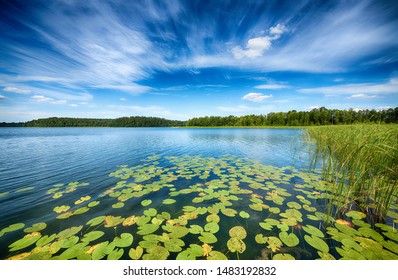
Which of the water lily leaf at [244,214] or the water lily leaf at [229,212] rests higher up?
the water lily leaf at [244,214]

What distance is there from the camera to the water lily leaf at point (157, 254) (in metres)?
2.45

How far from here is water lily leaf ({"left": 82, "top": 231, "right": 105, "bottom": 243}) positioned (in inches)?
110

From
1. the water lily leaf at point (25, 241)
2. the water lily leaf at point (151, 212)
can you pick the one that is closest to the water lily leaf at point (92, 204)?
the water lily leaf at point (25, 241)

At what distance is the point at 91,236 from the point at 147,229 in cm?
100

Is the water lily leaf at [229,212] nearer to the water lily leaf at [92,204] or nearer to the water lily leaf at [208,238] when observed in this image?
the water lily leaf at [208,238]

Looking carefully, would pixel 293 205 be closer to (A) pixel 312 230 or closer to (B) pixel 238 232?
(A) pixel 312 230

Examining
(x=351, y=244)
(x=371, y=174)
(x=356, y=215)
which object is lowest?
(x=356, y=215)

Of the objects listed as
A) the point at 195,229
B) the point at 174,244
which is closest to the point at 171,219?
the point at 195,229

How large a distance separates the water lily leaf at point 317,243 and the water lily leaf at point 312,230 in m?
0.11

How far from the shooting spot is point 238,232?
3.03 metres

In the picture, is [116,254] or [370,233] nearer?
[116,254]
